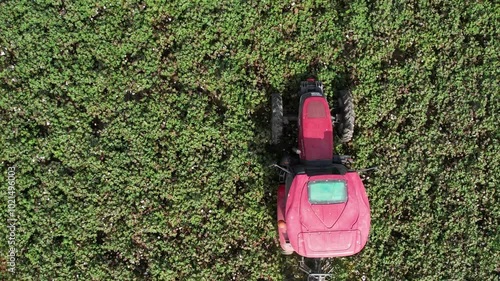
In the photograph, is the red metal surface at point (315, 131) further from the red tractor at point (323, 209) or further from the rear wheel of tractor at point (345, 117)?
the rear wheel of tractor at point (345, 117)

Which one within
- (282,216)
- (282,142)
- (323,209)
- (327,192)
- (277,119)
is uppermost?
(277,119)

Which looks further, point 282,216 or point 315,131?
point 315,131

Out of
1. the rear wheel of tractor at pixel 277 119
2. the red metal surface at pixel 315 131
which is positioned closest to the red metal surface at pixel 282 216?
the red metal surface at pixel 315 131

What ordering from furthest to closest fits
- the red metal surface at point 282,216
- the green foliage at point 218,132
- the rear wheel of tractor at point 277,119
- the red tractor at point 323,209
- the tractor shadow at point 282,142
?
the tractor shadow at point 282,142, the green foliage at point 218,132, the rear wheel of tractor at point 277,119, the red metal surface at point 282,216, the red tractor at point 323,209

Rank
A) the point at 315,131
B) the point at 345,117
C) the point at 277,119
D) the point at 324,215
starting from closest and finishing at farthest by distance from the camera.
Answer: the point at 324,215 → the point at 315,131 → the point at 277,119 → the point at 345,117

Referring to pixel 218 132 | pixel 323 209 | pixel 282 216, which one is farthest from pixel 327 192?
pixel 218 132

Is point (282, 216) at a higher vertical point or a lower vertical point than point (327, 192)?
lower

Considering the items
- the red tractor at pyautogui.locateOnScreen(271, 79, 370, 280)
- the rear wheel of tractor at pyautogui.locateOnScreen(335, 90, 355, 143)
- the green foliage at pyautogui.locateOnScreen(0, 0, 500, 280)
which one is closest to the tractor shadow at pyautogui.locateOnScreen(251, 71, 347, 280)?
the green foliage at pyautogui.locateOnScreen(0, 0, 500, 280)

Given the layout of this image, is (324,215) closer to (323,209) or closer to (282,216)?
(323,209)
